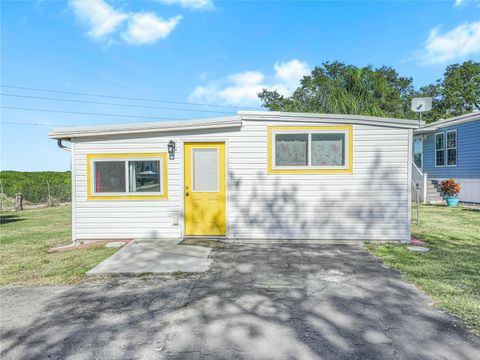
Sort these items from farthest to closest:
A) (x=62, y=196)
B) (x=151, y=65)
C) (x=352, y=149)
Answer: (x=151, y=65) < (x=62, y=196) < (x=352, y=149)

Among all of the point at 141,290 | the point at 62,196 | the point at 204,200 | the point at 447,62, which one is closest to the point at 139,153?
the point at 204,200

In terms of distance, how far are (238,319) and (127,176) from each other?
4.75 metres

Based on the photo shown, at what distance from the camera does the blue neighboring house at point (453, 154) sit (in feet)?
43.1

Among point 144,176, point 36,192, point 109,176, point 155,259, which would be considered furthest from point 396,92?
point 155,259

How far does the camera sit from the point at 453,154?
14.6 meters

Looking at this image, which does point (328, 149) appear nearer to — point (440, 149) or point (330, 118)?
point (330, 118)

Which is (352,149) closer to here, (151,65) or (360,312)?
(360,312)

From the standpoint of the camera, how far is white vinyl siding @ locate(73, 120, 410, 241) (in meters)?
6.43

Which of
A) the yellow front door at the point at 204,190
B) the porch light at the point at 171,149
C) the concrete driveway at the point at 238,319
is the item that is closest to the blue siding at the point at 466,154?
the concrete driveway at the point at 238,319

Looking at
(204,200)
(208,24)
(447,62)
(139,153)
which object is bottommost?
(204,200)

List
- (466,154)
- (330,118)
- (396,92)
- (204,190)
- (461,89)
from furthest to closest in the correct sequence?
(396,92) < (461,89) < (466,154) < (204,190) < (330,118)

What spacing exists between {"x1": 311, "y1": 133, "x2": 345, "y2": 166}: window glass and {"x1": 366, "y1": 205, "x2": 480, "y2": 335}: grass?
189 cm

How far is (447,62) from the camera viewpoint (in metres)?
30.1

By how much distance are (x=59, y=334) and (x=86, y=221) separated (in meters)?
4.49
